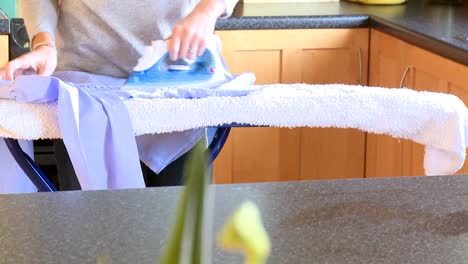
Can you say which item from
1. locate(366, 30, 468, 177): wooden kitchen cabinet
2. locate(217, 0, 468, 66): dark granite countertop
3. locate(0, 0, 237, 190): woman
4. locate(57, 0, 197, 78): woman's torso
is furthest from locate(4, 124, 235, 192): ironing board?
locate(217, 0, 468, 66): dark granite countertop

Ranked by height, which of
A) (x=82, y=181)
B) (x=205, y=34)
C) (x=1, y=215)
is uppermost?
(x=205, y=34)

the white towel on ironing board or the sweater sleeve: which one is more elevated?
the sweater sleeve

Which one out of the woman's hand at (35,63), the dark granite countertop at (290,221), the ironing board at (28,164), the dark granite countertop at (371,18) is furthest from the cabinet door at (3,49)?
the dark granite countertop at (290,221)

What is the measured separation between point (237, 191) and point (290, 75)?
6.06ft

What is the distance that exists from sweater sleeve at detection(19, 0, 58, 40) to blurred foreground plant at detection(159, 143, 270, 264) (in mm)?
1488

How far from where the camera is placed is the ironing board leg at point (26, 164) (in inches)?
60.2

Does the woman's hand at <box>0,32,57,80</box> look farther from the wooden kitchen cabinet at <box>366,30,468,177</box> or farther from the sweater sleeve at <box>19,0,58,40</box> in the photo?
the wooden kitchen cabinet at <box>366,30,468,177</box>

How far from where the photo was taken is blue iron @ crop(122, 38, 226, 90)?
1.64m

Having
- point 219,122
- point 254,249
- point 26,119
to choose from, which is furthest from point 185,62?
point 254,249

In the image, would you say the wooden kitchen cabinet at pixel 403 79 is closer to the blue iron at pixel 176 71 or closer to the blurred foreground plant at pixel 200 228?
the blue iron at pixel 176 71

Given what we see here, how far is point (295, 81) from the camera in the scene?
2.74 metres

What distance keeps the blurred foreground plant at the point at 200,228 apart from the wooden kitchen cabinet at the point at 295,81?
7.76 feet

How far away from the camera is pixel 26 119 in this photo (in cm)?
143

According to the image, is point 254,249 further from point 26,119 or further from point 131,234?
point 26,119
